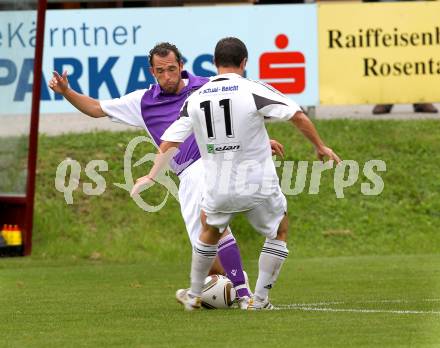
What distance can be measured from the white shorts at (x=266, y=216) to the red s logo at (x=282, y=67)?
966 cm

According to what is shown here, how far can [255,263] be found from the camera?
16.6 meters

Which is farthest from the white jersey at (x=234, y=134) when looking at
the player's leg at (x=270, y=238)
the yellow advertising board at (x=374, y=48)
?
the yellow advertising board at (x=374, y=48)

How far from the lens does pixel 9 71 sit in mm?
17391

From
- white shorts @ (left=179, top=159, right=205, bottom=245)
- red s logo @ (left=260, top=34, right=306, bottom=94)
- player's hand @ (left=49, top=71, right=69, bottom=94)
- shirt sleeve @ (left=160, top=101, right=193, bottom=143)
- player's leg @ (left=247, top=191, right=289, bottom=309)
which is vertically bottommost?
player's leg @ (left=247, top=191, right=289, bottom=309)

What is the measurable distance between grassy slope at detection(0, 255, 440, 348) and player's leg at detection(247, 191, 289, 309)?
0.30m

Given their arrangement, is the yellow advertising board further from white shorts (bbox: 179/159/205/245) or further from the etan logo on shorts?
the etan logo on shorts

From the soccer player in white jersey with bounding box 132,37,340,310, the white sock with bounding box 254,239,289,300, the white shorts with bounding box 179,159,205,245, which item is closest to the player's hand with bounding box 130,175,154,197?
the soccer player in white jersey with bounding box 132,37,340,310

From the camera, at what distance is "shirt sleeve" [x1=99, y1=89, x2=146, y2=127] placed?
11.7 meters

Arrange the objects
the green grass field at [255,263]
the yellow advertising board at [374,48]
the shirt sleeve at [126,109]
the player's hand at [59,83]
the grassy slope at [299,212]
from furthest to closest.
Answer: the yellow advertising board at [374,48]
the grassy slope at [299,212]
the shirt sleeve at [126,109]
the player's hand at [59,83]
the green grass field at [255,263]

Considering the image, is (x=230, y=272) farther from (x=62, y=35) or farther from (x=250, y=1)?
(x=250, y=1)

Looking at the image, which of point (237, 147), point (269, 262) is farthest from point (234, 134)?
point (269, 262)

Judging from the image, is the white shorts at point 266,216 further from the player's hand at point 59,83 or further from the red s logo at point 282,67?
the red s logo at point 282,67

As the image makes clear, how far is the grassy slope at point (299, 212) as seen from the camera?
18.1 m

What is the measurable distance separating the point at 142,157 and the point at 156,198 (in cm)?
88
